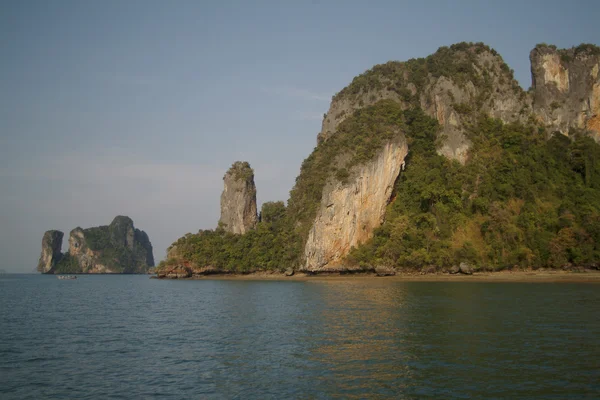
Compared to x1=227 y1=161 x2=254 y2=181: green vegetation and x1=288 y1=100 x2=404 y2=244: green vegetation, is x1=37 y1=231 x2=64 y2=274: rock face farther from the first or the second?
x1=288 y1=100 x2=404 y2=244: green vegetation

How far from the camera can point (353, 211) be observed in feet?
231

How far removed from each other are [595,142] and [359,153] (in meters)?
38.5

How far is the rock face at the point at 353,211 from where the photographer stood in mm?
69688

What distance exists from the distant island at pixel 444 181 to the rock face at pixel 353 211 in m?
0.17

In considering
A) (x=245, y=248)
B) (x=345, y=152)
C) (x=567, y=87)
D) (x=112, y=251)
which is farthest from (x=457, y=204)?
(x=112, y=251)

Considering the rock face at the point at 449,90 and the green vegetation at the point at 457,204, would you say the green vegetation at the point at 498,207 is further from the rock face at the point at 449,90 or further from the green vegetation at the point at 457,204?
the rock face at the point at 449,90

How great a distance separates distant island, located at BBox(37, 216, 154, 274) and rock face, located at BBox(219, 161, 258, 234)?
331 feet

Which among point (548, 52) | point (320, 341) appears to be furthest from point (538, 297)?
point (548, 52)

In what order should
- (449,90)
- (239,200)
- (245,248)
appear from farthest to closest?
(239,200)
(245,248)
(449,90)

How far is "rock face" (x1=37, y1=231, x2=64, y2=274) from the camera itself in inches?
6727

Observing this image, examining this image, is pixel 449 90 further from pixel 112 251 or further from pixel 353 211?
pixel 112 251

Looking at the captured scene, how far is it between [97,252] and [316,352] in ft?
580

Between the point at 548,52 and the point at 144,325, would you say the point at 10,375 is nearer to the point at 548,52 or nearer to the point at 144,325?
the point at 144,325

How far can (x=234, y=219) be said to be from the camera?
94.8m
